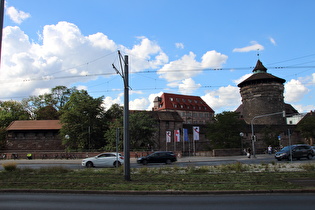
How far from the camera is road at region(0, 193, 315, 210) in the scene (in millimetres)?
7887

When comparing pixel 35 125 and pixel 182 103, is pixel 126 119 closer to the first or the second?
pixel 35 125

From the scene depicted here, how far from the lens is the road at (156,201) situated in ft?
25.9

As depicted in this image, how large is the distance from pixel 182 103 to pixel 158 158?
7806 centimetres

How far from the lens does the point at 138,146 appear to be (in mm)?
44938

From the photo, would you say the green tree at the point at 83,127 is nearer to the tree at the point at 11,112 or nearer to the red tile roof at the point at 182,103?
the tree at the point at 11,112

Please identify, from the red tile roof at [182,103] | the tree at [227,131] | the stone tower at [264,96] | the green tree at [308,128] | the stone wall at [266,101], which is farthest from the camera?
the red tile roof at [182,103]

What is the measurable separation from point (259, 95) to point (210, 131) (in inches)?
1441

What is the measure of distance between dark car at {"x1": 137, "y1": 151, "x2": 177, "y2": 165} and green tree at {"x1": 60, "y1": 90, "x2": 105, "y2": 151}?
19710 mm

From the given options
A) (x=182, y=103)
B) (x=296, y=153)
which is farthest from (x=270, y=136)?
(x=182, y=103)

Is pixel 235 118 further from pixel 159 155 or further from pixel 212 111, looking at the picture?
pixel 212 111

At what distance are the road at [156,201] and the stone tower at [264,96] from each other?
69.9 m

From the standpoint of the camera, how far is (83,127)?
47.5 meters

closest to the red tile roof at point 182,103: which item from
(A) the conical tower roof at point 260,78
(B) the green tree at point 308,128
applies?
(A) the conical tower roof at point 260,78

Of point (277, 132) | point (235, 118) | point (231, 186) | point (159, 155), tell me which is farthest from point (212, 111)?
point (231, 186)
